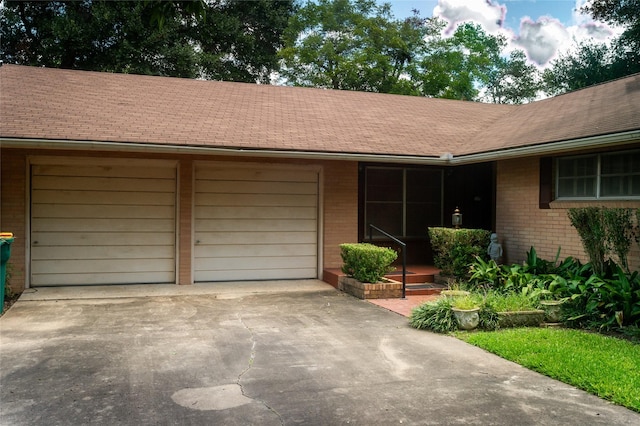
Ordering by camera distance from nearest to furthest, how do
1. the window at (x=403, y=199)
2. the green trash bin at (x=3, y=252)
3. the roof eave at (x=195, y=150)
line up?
1. the green trash bin at (x=3, y=252)
2. the roof eave at (x=195, y=150)
3. the window at (x=403, y=199)

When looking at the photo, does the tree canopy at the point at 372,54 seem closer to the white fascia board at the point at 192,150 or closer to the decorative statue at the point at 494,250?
the white fascia board at the point at 192,150

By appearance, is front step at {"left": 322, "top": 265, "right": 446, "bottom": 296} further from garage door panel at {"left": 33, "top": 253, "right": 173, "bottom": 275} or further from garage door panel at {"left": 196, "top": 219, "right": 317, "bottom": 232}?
garage door panel at {"left": 33, "top": 253, "right": 173, "bottom": 275}

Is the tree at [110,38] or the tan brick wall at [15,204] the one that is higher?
the tree at [110,38]

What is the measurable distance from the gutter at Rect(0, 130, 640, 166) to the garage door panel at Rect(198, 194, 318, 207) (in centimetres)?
131

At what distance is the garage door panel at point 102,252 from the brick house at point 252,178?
2cm

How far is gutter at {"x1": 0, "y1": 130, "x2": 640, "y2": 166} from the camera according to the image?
26.3ft

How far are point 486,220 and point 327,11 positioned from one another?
18853 millimetres

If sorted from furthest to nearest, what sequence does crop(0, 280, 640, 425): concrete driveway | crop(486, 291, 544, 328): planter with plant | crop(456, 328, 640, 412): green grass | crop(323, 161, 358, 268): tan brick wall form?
crop(323, 161, 358, 268): tan brick wall → crop(486, 291, 544, 328): planter with plant → crop(456, 328, 640, 412): green grass → crop(0, 280, 640, 425): concrete driveway

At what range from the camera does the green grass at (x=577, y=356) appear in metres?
4.86

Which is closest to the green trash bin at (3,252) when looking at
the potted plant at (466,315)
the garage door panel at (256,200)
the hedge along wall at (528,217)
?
the garage door panel at (256,200)

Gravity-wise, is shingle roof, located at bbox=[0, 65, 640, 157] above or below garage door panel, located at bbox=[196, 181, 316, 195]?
above

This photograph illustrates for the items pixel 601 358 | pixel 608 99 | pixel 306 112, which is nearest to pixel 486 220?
pixel 608 99

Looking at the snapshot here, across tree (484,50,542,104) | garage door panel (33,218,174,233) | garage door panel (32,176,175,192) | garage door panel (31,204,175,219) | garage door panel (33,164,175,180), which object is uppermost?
tree (484,50,542,104)

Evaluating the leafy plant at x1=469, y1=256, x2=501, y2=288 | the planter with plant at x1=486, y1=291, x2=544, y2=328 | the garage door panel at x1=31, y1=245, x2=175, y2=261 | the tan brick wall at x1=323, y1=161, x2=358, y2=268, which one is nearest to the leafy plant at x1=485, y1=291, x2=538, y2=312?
the planter with plant at x1=486, y1=291, x2=544, y2=328
